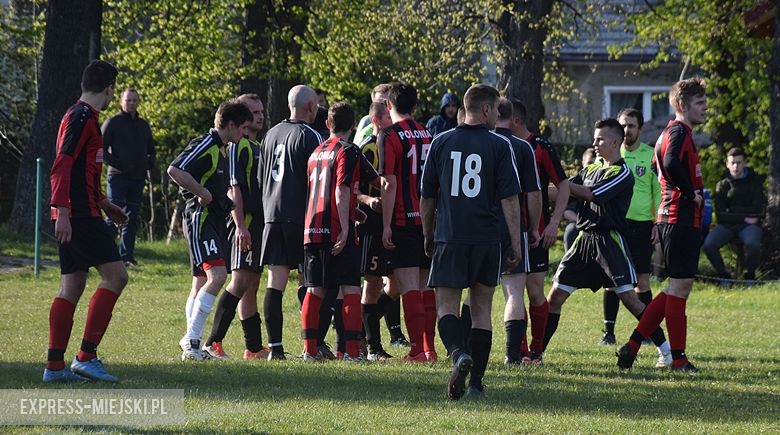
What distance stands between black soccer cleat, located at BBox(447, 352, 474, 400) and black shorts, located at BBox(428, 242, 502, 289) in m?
0.53

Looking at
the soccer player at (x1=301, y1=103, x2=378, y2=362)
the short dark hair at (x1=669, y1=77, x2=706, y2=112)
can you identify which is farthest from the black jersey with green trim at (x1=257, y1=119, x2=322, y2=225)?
the short dark hair at (x1=669, y1=77, x2=706, y2=112)

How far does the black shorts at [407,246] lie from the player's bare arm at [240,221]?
1.19 metres

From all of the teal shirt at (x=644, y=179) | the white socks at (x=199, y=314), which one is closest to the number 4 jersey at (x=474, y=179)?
the white socks at (x=199, y=314)

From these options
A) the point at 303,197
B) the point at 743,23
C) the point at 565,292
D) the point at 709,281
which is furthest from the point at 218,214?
the point at 743,23

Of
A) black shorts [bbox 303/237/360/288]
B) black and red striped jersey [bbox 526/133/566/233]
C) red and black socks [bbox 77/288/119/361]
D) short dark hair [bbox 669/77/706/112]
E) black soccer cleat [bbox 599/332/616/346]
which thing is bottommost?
black soccer cleat [bbox 599/332/616/346]

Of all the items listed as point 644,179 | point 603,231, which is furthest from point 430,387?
point 644,179

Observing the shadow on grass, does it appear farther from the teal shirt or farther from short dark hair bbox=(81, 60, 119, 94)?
the teal shirt

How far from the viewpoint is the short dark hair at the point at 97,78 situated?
8.90 metres

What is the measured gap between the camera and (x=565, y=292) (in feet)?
35.9

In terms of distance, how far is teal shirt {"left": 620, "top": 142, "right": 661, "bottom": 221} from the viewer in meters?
12.7

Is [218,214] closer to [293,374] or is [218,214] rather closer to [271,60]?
[293,374]

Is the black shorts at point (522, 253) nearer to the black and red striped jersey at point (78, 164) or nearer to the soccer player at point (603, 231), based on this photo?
the soccer player at point (603, 231)

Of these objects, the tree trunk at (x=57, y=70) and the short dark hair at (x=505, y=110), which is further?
the tree trunk at (x=57, y=70)

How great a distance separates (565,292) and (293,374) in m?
2.75
